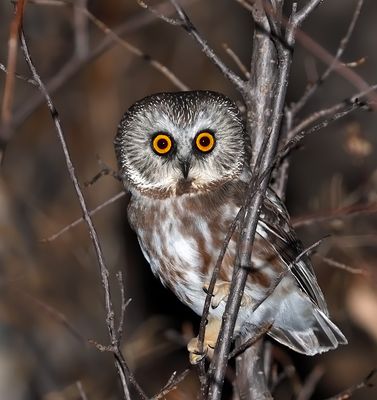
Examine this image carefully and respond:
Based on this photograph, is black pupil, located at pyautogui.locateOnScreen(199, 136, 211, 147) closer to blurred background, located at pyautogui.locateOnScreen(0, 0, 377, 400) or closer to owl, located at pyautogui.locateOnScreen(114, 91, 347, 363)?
owl, located at pyautogui.locateOnScreen(114, 91, 347, 363)

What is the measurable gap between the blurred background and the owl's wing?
9.52ft

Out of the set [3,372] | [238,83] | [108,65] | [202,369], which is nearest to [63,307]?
[3,372]

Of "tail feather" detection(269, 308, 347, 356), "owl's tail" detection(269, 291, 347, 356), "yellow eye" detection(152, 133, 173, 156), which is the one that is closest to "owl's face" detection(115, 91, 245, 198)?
"yellow eye" detection(152, 133, 173, 156)

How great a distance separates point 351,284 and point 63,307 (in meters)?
2.90

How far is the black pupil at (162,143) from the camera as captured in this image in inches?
179

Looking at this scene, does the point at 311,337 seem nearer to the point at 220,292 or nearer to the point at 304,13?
the point at 220,292

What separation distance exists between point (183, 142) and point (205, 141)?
0.13m

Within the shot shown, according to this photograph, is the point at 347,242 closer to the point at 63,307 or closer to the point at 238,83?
the point at 238,83

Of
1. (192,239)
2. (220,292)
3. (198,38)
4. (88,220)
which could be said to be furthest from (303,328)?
(88,220)

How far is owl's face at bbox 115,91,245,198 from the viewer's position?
14.7 feet

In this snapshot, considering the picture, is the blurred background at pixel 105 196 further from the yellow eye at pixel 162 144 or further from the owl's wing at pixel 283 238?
the yellow eye at pixel 162 144

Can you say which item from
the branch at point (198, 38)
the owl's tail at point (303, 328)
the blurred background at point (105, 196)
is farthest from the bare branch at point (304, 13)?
the blurred background at point (105, 196)

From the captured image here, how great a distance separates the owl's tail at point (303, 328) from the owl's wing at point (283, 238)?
0.46ft

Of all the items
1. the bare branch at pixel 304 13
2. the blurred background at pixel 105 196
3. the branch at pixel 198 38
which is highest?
the bare branch at pixel 304 13
